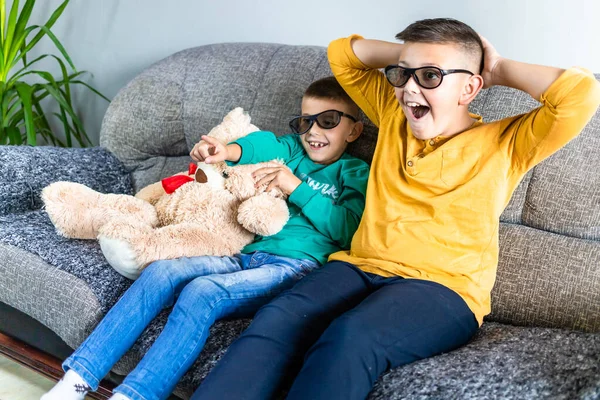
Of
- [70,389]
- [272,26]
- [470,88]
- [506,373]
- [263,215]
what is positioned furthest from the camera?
[272,26]

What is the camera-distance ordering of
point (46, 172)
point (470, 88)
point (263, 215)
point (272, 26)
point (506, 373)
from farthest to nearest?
1. point (272, 26)
2. point (46, 172)
3. point (263, 215)
4. point (470, 88)
5. point (506, 373)

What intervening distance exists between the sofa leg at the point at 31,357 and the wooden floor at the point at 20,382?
0.30ft

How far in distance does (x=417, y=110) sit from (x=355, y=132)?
35cm

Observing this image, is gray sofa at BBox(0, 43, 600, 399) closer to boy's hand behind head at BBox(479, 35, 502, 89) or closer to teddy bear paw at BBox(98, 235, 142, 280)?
teddy bear paw at BBox(98, 235, 142, 280)

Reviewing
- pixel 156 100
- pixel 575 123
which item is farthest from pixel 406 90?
pixel 156 100

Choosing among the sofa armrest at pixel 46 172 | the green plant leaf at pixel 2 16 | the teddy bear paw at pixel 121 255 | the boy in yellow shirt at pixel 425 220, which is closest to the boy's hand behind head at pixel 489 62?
the boy in yellow shirt at pixel 425 220

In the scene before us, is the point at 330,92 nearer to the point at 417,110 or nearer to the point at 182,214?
the point at 417,110

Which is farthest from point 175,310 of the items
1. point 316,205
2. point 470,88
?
point 470,88

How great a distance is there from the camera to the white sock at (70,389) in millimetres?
1415

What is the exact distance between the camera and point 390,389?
1.22 meters

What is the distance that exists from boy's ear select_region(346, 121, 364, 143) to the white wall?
0.53 metres

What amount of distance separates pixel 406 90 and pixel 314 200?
371 mm

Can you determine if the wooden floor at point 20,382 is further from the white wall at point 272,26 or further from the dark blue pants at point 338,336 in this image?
the white wall at point 272,26

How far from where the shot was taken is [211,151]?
5.75 ft
